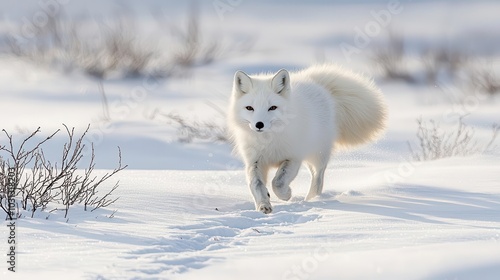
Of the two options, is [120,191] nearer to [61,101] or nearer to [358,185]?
[358,185]

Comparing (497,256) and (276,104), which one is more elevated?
(276,104)

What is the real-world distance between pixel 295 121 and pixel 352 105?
856mm

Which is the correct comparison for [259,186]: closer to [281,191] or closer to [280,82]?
[281,191]

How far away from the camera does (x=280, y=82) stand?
18.4ft

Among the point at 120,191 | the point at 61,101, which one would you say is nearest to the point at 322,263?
the point at 120,191

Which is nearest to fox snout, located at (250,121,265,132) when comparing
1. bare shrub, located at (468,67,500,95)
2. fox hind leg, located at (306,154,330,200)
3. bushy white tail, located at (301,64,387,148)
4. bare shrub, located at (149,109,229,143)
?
fox hind leg, located at (306,154,330,200)

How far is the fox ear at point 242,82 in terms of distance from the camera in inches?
222

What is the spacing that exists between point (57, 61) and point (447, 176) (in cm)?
1077

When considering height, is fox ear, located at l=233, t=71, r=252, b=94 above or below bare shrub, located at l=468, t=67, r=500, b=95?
below

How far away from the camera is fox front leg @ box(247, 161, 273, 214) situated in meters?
5.21

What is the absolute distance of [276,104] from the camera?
18.0 feet

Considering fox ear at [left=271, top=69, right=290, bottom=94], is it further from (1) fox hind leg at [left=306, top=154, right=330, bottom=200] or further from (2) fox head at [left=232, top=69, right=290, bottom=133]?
(1) fox hind leg at [left=306, top=154, right=330, bottom=200]

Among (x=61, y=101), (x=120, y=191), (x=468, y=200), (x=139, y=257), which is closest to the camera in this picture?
(x=139, y=257)

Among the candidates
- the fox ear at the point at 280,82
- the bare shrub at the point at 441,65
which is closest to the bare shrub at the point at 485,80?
the bare shrub at the point at 441,65
